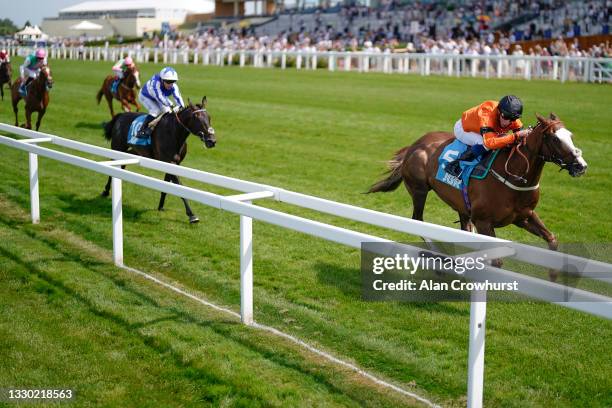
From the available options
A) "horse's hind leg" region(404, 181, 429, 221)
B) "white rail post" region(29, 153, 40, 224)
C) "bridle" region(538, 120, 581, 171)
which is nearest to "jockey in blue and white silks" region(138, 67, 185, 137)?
"white rail post" region(29, 153, 40, 224)

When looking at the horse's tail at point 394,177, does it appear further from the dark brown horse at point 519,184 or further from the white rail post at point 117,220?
the white rail post at point 117,220

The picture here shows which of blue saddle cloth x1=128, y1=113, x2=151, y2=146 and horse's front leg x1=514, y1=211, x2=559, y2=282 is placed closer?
horse's front leg x1=514, y1=211, x2=559, y2=282

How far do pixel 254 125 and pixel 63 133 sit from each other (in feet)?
12.3

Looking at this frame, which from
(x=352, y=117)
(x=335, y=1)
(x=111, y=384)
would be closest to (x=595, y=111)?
(x=352, y=117)

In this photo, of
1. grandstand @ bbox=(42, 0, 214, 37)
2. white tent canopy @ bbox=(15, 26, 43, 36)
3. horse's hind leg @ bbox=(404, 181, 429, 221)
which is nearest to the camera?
horse's hind leg @ bbox=(404, 181, 429, 221)

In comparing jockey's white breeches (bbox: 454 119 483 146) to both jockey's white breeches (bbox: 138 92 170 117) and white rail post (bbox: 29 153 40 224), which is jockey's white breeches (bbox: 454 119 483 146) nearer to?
white rail post (bbox: 29 153 40 224)

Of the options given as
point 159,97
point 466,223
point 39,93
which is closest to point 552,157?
point 466,223

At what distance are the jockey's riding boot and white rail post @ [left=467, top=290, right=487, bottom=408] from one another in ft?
8.03

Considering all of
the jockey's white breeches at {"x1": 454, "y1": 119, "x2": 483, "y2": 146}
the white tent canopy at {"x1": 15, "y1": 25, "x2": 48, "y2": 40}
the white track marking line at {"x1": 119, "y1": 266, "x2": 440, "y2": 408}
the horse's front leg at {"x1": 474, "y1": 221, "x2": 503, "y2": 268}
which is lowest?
the white track marking line at {"x1": 119, "y1": 266, "x2": 440, "y2": 408}

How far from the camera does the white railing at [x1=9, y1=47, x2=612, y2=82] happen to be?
24.1m

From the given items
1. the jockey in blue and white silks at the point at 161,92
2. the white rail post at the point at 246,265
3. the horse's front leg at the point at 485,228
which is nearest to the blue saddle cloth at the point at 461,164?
the horse's front leg at the point at 485,228

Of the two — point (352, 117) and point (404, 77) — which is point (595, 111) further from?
point (404, 77)

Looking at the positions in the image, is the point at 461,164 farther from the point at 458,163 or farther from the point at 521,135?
the point at 521,135

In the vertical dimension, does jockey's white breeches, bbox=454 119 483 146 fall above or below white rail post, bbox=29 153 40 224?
above
